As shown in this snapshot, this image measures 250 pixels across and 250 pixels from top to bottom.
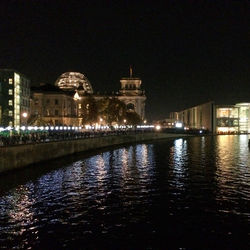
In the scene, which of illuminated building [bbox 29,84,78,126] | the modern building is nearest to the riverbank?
the modern building

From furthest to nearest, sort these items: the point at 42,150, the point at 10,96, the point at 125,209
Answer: the point at 10,96 → the point at 42,150 → the point at 125,209

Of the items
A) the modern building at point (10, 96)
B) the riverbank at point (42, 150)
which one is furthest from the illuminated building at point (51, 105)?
the riverbank at point (42, 150)

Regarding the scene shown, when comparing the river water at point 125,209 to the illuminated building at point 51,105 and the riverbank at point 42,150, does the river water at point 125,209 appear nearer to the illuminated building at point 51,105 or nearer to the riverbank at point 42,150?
the riverbank at point 42,150

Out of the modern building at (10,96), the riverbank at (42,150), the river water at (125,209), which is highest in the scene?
the modern building at (10,96)

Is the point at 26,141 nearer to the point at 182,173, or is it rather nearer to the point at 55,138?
the point at 55,138

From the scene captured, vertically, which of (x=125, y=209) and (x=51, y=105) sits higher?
(x=51, y=105)

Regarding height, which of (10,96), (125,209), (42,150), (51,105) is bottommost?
(125,209)

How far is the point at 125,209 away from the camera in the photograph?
29781 mm

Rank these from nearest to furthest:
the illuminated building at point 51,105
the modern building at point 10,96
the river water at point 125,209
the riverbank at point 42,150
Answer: the river water at point 125,209
the riverbank at point 42,150
the modern building at point 10,96
the illuminated building at point 51,105

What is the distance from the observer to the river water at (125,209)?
2259cm

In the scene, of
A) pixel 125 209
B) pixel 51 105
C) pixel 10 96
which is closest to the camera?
pixel 125 209

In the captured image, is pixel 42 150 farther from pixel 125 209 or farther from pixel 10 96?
pixel 10 96

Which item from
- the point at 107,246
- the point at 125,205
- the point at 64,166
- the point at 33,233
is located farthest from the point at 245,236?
the point at 64,166

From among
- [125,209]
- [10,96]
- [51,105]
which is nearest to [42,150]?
[125,209]
